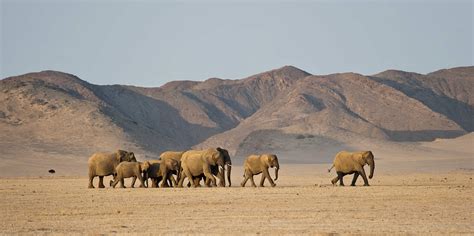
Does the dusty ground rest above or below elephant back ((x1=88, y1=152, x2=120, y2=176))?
below

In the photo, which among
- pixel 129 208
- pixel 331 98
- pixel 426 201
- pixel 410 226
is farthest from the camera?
pixel 331 98

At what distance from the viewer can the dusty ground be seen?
854 inches

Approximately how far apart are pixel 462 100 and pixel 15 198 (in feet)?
492

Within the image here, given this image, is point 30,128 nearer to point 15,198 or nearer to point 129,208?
point 15,198

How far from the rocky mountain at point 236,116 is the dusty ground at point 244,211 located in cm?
5863

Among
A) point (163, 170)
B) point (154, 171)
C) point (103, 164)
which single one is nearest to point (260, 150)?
point (154, 171)

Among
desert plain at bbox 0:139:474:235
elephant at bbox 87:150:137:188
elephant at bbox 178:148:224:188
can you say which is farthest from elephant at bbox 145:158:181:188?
desert plain at bbox 0:139:474:235

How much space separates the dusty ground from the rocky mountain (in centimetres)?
5863

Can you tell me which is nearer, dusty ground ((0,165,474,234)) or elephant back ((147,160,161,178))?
dusty ground ((0,165,474,234))

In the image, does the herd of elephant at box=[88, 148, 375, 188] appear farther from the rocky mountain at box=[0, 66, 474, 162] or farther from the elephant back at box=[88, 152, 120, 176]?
the rocky mountain at box=[0, 66, 474, 162]

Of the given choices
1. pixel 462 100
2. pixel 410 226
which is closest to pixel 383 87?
pixel 462 100

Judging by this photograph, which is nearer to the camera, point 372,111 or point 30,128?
point 30,128

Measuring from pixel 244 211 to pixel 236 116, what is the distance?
168 m

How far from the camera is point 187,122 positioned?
593ft
